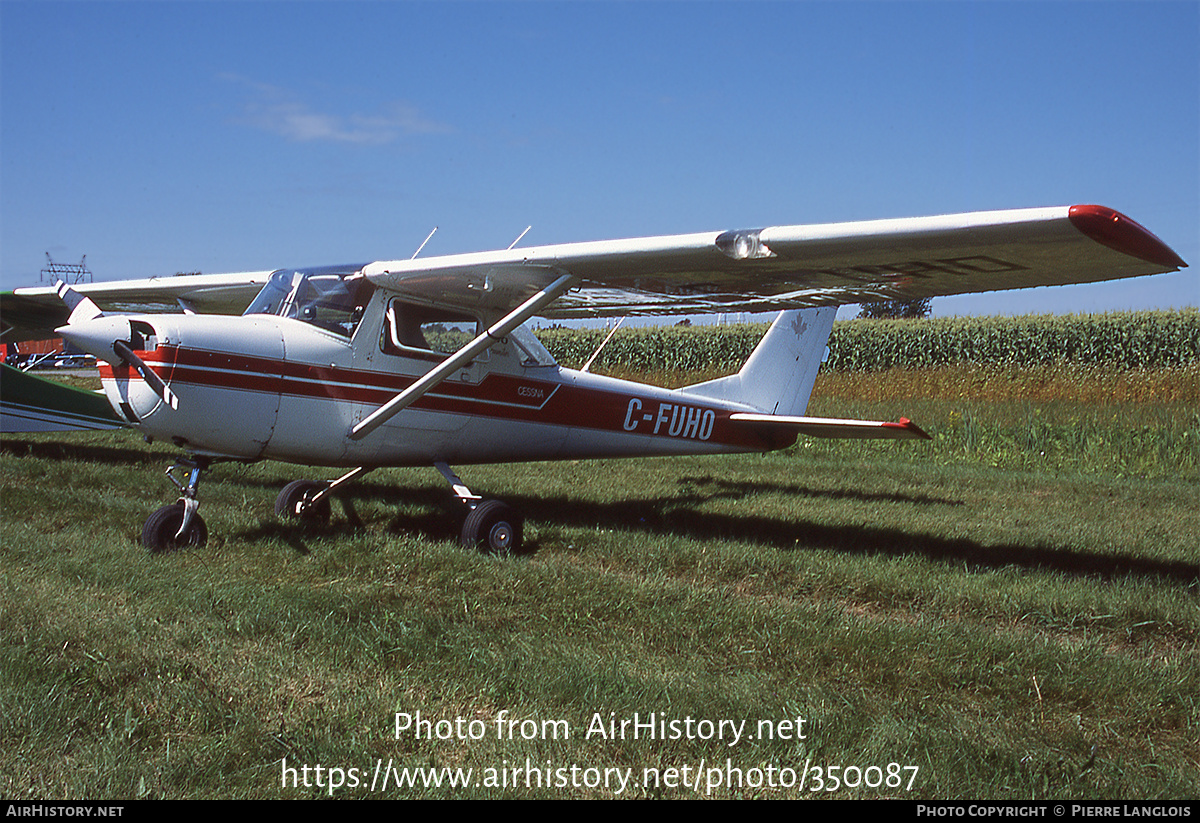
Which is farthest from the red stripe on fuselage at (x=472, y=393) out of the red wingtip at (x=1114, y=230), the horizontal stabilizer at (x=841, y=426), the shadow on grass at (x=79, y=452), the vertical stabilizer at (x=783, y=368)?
the shadow on grass at (x=79, y=452)

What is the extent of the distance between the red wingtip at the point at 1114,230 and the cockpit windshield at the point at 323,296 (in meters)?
4.54

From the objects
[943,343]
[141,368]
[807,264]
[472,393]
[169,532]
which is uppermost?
[807,264]

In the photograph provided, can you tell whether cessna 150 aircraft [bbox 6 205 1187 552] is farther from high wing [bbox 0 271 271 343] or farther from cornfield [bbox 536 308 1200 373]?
cornfield [bbox 536 308 1200 373]


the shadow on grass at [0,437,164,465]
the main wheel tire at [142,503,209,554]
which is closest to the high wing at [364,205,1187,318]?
the main wheel tire at [142,503,209,554]

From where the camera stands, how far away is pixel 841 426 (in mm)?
7094

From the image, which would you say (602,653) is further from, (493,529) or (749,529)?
(749,529)

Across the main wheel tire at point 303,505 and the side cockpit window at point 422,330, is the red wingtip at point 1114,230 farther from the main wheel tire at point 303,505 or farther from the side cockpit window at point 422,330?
the main wheel tire at point 303,505

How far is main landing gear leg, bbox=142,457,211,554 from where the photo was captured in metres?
5.17

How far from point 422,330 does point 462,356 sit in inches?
31.3

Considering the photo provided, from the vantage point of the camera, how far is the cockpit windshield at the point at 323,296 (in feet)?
19.4

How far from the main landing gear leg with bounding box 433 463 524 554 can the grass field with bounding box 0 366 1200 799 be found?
0.73 ft

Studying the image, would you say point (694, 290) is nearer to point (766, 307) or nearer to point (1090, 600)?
point (766, 307)

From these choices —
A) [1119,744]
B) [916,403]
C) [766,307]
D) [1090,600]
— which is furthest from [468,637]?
[916,403]

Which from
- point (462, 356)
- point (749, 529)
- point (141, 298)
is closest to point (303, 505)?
point (462, 356)
